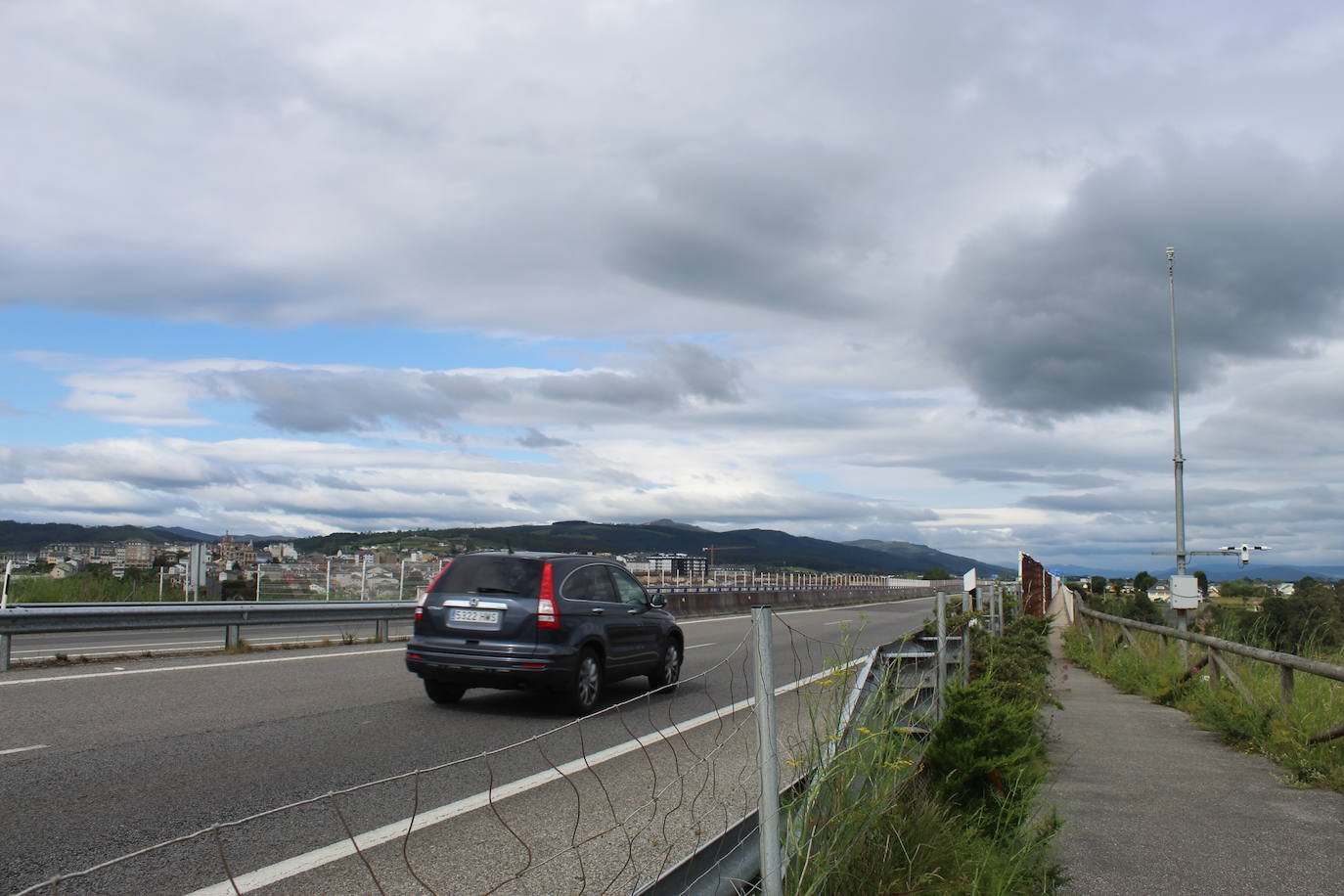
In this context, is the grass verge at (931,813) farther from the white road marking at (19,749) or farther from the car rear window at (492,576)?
the white road marking at (19,749)

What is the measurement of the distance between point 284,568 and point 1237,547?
21.1 metres

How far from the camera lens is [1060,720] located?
1155 cm

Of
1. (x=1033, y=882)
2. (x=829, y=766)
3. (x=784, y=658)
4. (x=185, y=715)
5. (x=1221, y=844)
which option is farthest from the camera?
(x=784, y=658)

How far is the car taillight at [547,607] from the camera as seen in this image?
10.6 m

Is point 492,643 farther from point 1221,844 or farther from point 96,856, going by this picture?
point 1221,844

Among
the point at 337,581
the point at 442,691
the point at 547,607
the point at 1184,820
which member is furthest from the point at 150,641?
the point at 1184,820

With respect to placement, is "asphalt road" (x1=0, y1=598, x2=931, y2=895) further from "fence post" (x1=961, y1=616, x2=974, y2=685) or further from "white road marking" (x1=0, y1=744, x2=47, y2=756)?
"fence post" (x1=961, y1=616, x2=974, y2=685)

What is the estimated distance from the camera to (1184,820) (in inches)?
268

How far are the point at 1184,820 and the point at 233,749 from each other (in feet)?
22.3

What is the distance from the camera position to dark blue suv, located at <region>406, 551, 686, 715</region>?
10477mm

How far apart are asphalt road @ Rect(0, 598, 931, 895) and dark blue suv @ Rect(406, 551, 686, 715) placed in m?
0.39

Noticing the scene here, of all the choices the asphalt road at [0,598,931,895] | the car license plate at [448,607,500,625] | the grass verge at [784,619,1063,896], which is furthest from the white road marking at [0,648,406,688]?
the grass verge at [784,619,1063,896]

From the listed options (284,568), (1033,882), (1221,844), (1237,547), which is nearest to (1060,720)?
(1221,844)

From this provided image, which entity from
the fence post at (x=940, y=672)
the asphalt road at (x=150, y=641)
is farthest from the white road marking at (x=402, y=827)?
the asphalt road at (x=150, y=641)
